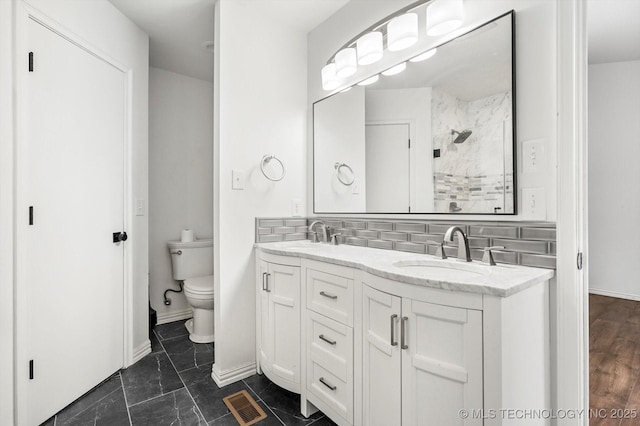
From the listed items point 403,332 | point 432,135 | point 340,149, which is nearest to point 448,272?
point 403,332

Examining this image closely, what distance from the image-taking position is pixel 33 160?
4.73 ft

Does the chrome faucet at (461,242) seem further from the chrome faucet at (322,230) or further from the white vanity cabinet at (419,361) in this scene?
the chrome faucet at (322,230)

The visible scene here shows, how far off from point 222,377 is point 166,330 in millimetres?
1120

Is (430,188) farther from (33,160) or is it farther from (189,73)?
(189,73)

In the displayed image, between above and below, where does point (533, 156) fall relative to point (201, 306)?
above

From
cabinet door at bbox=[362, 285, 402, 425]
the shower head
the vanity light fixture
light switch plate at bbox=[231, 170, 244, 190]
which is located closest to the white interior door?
light switch plate at bbox=[231, 170, 244, 190]

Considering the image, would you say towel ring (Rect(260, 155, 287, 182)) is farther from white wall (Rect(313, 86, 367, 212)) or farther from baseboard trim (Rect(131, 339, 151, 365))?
baseboard trim (Rect(131, 339, 151, 365))

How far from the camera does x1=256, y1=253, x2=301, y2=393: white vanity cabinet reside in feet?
5.19

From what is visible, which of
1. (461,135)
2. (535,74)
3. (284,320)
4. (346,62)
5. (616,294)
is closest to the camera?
(535,74)

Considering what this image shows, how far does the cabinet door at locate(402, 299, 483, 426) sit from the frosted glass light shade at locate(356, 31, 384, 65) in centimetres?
141

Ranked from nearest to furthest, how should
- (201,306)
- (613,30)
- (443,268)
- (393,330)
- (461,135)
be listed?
(393,330) → (443,268) → (461,135) → (201,306) → (613,30)

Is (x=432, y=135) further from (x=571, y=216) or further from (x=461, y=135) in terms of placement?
(x=571, y=216)

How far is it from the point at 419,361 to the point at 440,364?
7cm

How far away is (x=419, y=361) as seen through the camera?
100 cm
